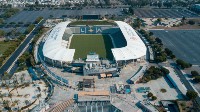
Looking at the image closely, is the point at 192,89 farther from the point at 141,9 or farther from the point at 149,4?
the point at 149,4

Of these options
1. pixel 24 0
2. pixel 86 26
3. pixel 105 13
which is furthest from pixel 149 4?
pixel 24 0

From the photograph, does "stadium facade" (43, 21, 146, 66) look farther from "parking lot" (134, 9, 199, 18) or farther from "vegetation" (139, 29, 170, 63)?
"parking lot" (134, 9, 199, 18)

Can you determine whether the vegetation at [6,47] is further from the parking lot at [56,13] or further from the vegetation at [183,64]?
the vegetation at [183,64]

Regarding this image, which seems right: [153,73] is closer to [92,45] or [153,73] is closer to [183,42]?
[92,45]

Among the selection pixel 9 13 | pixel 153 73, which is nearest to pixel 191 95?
pixel 153 73

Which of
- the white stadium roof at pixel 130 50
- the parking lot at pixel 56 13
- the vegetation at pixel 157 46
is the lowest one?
the vegetation at pixel 157 46

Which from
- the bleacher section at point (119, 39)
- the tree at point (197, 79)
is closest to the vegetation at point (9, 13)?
the bleacher section at point (119, 39)
